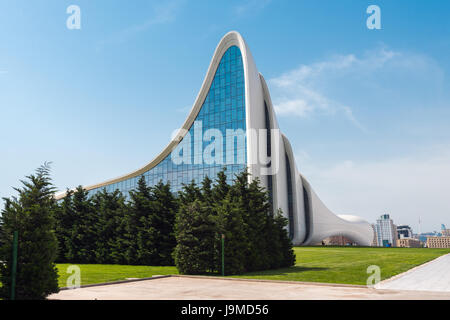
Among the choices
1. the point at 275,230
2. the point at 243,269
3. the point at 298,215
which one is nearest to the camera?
the point at 243,269

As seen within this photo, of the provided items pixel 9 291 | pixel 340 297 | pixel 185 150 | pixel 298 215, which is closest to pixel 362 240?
pixel 298 215

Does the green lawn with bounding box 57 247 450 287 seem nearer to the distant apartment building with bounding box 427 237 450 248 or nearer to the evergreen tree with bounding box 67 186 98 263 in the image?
the evergreen tree with bounding box 67 186 98 263

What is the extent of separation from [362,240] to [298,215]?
67.7 feet

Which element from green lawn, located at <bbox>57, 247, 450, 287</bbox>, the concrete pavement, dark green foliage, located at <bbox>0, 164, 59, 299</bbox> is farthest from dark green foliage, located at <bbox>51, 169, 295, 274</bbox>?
dark green foliage, located at <bbox>0, 164, 59, 299</bbox>

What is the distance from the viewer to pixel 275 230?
75.2 ft

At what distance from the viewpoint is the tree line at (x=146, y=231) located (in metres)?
10.9

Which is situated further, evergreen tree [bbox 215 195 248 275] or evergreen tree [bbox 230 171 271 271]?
evergreen tree [bbox 230 171 271 271]

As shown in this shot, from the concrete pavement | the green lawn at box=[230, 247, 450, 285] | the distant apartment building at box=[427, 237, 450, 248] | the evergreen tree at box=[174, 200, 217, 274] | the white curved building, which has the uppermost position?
the white curved building

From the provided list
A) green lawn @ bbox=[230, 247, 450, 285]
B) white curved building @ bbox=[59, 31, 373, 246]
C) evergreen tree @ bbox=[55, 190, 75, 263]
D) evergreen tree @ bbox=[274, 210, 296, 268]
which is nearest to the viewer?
green lawn @ bbox=[230, 247, 450, 285]

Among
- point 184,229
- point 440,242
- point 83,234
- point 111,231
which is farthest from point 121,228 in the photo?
point 440,242

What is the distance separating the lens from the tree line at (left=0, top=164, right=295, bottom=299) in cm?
1088

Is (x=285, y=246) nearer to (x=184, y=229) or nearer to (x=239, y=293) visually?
(x=184, y=229)

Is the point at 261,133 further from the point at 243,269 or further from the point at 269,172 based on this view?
the point at 243,269
